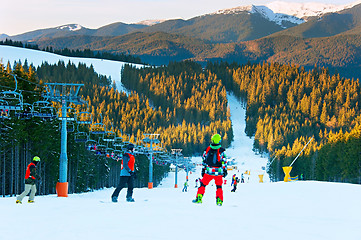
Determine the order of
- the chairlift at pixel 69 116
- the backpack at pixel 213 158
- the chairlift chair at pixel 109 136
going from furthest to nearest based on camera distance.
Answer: the chairlift chair at pixel 109 136 → the chairlift at pixel 69 116 → the backpack at pixel 213 158

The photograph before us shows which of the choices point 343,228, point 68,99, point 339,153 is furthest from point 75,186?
point 343,228

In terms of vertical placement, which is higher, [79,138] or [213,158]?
[213,158]

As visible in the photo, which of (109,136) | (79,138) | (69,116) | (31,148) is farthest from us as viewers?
(109,136)

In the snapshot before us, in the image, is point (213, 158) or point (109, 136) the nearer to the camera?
point (213, 158)

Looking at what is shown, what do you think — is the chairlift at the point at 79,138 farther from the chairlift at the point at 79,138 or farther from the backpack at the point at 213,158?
the backpack at the point at 213,158

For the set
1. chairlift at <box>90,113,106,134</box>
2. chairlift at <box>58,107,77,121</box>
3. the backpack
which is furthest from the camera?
chairlift at <box>90,113,106,134</box>

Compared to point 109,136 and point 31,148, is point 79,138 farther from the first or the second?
point 31,148

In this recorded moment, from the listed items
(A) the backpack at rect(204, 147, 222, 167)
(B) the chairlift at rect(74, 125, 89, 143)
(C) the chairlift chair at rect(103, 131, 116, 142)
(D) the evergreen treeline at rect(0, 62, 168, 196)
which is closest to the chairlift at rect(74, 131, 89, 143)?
(B) the chairlift at rect(74, 125, 89, 143)

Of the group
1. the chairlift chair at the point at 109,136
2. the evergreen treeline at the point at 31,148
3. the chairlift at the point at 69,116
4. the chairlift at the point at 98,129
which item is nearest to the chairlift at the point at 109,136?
the chairlift chair at the point at 109,136

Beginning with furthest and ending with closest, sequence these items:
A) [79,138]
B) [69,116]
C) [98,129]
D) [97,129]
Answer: [98,129], [97,129], [69,116], [79,138]

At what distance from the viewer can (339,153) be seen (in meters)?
89.6

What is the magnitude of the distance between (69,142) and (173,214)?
150 feet

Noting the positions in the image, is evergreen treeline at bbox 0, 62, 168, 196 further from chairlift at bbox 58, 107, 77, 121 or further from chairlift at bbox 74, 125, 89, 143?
chairlift at bbox 58, 107, 77, 121

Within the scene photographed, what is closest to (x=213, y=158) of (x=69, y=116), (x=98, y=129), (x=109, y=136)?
(x=109, y=136)
